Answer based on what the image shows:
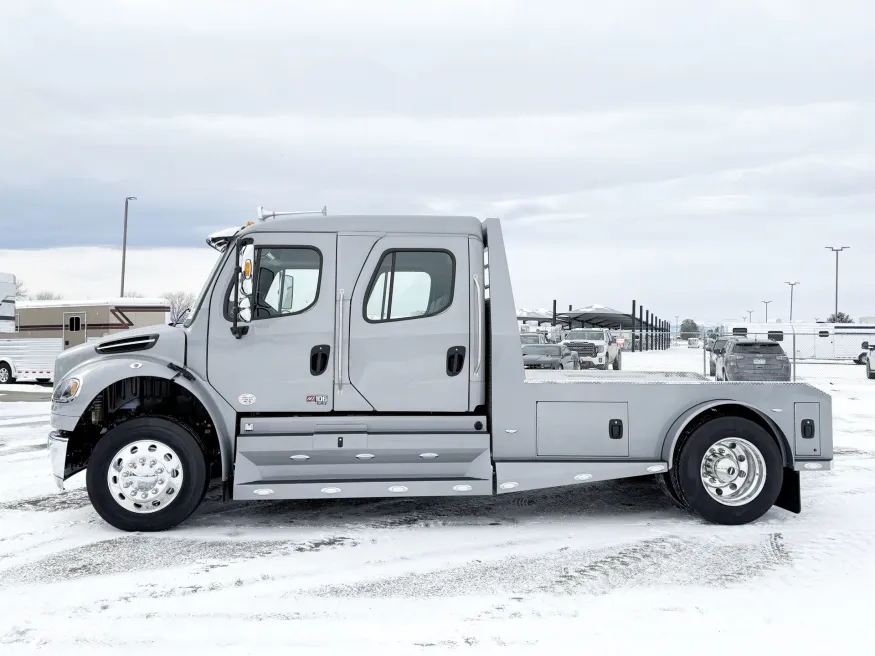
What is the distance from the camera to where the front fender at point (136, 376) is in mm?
5961

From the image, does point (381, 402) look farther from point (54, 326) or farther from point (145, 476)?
point (54, 326)

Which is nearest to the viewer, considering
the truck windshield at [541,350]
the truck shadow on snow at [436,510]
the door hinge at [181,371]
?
the door hinge at [181,371]

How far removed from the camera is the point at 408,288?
243 inches

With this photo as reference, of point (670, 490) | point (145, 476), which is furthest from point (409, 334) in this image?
point (670, 490)

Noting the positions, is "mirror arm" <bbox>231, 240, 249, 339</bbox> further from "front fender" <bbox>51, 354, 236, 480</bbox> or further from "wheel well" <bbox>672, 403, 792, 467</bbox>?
"wheel well" <bbox>672, 403, 792, 467</bbox>

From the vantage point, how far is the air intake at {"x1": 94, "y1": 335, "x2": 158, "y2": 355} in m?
6.14

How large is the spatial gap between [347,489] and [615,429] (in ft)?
7.52

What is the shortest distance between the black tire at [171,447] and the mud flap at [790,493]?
4.96 metres

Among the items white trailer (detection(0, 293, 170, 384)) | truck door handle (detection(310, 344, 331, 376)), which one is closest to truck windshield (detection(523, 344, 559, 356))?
white trailer (detection(0, 293, 170, 384))

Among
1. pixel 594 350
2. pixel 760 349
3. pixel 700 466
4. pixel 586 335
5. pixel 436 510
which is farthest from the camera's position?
pixel 586 335

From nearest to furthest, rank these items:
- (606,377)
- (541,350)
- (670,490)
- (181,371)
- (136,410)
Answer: (181,371)
(136,410)
(670,490)
(606,377)
(541,350)

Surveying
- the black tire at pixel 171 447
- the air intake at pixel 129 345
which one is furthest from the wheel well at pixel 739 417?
the air intake at pixel 129 345

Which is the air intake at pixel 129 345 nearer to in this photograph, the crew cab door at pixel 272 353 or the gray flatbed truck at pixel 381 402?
the gray flatbed truck at pixel 381 402

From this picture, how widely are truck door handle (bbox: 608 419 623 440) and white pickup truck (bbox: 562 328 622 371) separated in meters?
19.4
